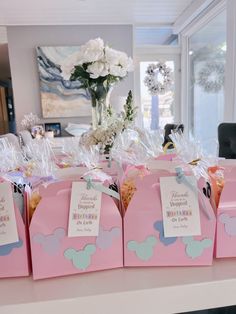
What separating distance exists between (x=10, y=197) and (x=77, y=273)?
195 mm

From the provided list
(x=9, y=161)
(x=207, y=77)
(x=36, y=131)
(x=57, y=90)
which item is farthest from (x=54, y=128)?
(x=9, y=161)

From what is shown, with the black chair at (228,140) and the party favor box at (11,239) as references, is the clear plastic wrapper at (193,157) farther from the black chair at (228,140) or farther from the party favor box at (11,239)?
the black chair at (228,140)

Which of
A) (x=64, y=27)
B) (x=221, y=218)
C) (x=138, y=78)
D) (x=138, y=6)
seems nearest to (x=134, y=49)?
(x=138, y=78)

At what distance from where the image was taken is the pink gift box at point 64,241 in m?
0.49

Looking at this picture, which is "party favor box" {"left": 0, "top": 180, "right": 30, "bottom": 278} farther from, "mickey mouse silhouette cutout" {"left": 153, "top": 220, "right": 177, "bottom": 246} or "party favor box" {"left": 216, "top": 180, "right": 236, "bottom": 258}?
"party favor box" {"left": 216, "top": 180, "right": 236, "bottom": 258}

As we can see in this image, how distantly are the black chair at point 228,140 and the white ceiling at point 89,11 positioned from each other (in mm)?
2772

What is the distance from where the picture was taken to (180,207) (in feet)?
1.70

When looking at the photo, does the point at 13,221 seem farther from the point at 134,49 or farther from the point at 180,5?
the point at 134,49

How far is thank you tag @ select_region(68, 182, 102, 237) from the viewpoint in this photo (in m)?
0.49

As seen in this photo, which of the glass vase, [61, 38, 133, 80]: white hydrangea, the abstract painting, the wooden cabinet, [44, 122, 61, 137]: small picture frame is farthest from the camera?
the wooden cabinet

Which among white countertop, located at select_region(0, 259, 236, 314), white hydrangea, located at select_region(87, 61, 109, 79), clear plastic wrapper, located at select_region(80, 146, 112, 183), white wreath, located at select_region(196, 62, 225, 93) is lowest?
white countertop, located at select_region(0, 259, 236, 314)

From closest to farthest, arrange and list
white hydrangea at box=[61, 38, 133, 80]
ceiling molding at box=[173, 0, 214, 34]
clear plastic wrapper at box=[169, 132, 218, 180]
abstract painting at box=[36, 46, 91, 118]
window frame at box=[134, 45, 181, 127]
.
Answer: clear plastic wrapper at box=[169, 132, 218, 180] < white hydrangea at box=[61, 38, 133, 80] < ceiling molding at box=[173, 0, 214, 34] < abstract painting at box=[36, 46, 91, 118] < window frame at box=[134, 45, 181, 127]

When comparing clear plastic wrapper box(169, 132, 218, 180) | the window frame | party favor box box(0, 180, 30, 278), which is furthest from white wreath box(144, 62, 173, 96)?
party favor box box(0, 180, 30, 278)

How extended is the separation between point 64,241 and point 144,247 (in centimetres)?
16
